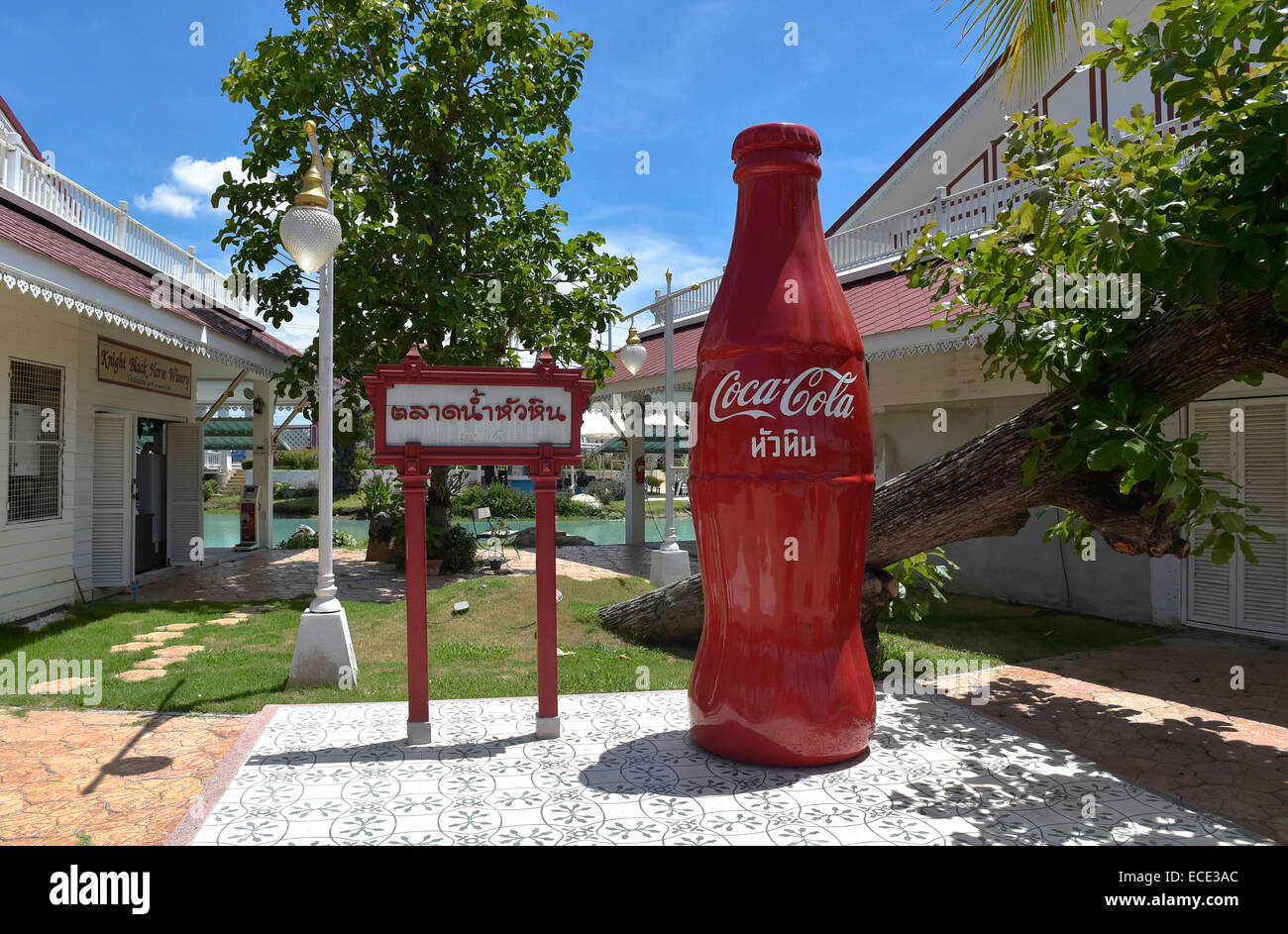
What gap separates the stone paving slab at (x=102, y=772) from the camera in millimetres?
3975

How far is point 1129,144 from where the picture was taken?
5.42 meters

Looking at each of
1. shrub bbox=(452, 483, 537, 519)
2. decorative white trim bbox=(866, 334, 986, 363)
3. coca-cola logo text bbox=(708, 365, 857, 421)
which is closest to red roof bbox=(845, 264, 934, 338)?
decorative white trim bbox=(866, 334, 986, 363)

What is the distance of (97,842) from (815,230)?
4.91 metres

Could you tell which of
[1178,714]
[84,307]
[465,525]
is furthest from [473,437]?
[465,525]

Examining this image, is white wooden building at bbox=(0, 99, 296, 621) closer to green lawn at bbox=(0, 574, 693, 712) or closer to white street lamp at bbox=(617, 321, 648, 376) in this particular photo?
green lawn at bbox=(0, 574, 693, 712)

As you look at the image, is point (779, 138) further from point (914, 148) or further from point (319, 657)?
point (914, 148)

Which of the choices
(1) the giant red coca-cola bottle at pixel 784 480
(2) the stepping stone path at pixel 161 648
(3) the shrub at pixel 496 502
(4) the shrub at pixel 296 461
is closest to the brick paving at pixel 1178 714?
(1) the giant red coca-cola bottle at pixel 784 480

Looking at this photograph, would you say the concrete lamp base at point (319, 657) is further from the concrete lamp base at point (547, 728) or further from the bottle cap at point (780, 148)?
the bottle cap at point (780, 148)

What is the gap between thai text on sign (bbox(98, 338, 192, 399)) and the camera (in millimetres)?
10859

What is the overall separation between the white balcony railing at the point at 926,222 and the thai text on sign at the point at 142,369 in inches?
322

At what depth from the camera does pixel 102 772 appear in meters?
4.73

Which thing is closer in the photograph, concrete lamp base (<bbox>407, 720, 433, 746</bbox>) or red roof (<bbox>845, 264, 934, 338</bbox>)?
concrete lamp base (<bbox>407, 720, 433, 746</bbox>)

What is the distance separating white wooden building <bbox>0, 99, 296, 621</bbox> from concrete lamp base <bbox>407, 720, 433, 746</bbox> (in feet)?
17.1

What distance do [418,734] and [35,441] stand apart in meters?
7.18
